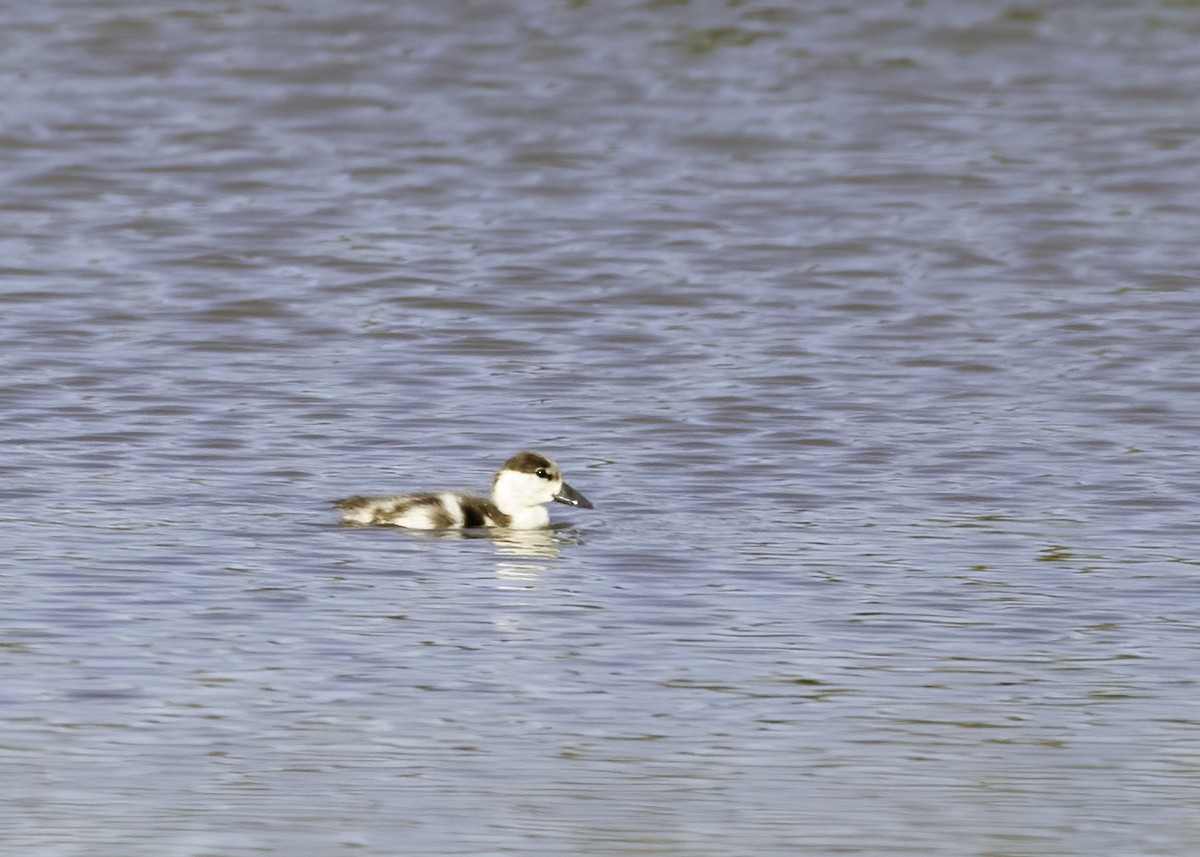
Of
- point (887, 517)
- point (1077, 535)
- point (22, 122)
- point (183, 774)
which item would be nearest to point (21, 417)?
point (887, 517)

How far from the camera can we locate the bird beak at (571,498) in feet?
27.3

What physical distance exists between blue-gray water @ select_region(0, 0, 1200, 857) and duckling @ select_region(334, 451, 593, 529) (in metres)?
0.18

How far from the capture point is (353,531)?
7.90 metres

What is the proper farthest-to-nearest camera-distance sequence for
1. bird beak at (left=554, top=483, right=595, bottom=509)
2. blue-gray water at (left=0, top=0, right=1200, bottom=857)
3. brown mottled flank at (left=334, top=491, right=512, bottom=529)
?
bird beak at (left=554, top=483, right=595, bottom=509), brown mottled flank at (left=334, top=491, right=512, bottom=529), blue-gray water at (left=0, top=0, right=1200, bottom=857)

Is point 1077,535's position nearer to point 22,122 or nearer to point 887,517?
point 887,517

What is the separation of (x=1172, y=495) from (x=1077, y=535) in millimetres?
748

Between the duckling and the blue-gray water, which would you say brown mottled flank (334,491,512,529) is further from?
the blue-gray water

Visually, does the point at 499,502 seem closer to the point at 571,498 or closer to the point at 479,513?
the point at 479,513

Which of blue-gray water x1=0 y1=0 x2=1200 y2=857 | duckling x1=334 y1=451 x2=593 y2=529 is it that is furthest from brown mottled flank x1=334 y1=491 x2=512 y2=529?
blue-gray water x1=0 y1=0 x2=1200 y2=857

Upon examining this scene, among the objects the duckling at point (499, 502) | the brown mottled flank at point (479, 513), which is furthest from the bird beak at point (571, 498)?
the brown mottled flank at point (479, 513)

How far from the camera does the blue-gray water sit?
5273 mm

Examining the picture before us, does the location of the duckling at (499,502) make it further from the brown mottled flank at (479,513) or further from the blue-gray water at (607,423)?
the blue-gray water at (607,423)

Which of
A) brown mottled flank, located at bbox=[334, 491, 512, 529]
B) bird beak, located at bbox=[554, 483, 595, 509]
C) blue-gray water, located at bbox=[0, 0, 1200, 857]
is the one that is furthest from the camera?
bird beak, located at bbox=[554, 483, 595, 509]

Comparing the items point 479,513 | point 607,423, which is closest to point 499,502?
point 479,513
